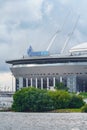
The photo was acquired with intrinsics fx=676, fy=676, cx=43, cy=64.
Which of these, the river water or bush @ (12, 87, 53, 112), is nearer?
the river water

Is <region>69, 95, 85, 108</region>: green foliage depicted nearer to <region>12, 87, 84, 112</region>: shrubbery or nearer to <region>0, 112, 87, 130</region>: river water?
<region>12, 87, 84, 112</region>: shrubbery

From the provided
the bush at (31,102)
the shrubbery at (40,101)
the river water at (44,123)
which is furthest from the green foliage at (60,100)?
the river water at (44,123)

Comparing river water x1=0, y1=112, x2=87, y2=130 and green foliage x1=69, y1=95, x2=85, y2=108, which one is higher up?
green foliage x1=69, y1=95, x2=85, y2=108

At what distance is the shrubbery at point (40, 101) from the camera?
138625mm

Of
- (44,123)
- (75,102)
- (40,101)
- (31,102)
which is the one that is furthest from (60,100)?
(44,123)

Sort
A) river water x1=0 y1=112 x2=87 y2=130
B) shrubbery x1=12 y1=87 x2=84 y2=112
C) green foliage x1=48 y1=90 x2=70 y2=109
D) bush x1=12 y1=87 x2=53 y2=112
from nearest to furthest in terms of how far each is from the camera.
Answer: river water x1=0 y1=112 x2=87 y2=130 → bush x1=12 y1=87 x2=53 y2=112 → shrubbery x1=12 y1=87 x2=84 y2=112 → green foliage x1=48 y1=90 x2=70 y2=109

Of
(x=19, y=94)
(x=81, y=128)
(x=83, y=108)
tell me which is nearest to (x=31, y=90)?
(x=19, y=94)

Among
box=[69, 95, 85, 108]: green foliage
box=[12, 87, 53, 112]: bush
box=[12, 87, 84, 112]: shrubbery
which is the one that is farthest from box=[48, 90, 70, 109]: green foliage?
box=[12, 87, 53, 112]: bush

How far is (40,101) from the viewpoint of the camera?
5438 inches

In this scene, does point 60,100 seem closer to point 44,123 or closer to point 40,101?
point 40,101

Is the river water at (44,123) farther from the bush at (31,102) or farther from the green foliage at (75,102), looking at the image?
the green foliage at (75,102)

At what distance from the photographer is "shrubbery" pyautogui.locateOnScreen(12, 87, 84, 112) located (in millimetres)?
138625

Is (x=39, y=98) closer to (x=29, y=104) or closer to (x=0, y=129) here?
(x=29, y=104)

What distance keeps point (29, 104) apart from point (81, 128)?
54.5 metres
